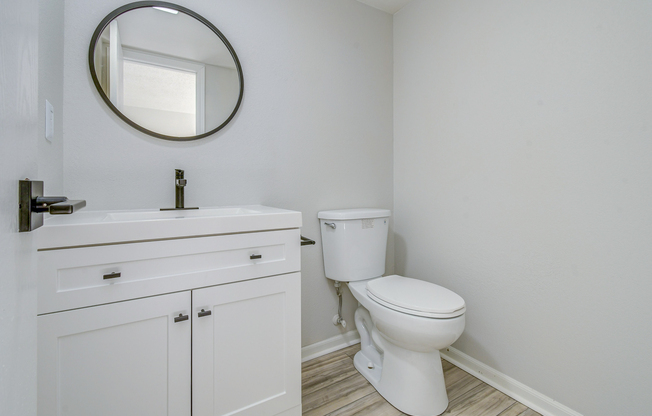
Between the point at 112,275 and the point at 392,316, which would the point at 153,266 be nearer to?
the point at 112,275

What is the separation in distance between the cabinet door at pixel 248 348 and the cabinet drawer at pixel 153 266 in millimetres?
58

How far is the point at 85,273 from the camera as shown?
0.87 meters

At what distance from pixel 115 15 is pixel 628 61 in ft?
6.69

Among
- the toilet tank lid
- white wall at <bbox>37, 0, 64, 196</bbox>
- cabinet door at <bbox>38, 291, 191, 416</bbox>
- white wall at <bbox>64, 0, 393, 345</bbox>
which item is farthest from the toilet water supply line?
white wall at <bbox>37, 0, 64, 196</bbox>

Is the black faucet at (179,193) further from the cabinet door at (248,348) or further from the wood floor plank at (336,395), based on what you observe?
the wood floor plank at (336,395)

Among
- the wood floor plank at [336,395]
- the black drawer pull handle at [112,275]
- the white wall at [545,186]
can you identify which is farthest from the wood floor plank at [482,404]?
the black drawer pull handle at [112,275]

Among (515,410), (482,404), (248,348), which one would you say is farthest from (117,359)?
(515,410)

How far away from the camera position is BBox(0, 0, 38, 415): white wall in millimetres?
348

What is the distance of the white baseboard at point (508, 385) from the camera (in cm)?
131

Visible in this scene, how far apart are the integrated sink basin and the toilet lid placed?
55cm

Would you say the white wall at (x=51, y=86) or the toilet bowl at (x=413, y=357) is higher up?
the white wall at (x=51, y=86)

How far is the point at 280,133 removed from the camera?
1.68 meters

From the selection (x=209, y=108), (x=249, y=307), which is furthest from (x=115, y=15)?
(x=249, y=307)

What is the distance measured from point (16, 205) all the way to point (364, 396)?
1.53m
